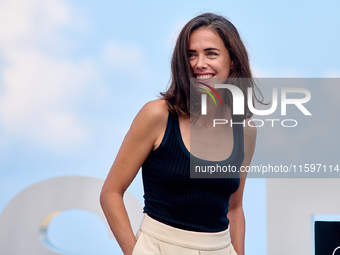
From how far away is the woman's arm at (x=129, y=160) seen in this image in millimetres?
1422

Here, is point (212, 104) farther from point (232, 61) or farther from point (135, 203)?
point (135, 203)

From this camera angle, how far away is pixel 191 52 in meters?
1.58

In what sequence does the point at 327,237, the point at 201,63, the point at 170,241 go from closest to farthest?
the point at 170,241 < the point at 201,63 < the point at 327,237

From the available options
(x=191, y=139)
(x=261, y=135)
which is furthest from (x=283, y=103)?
(x=191, y=139)

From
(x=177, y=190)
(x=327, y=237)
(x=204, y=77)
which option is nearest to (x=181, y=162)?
(x=177, y=190)

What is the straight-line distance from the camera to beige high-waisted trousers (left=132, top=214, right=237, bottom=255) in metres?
1.39

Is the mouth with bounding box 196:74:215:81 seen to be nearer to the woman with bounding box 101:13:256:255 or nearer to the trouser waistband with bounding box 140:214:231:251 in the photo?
the woman with bounding box 101:13:256:255

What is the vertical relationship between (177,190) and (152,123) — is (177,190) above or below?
below

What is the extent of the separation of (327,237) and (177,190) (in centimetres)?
81

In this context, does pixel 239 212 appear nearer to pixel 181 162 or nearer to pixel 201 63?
pixel 181 162

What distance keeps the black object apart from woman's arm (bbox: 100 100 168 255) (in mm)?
836

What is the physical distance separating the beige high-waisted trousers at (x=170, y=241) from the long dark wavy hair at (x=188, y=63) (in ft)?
1.19

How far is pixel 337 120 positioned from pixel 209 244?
74.0 inches

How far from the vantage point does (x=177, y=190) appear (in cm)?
141
